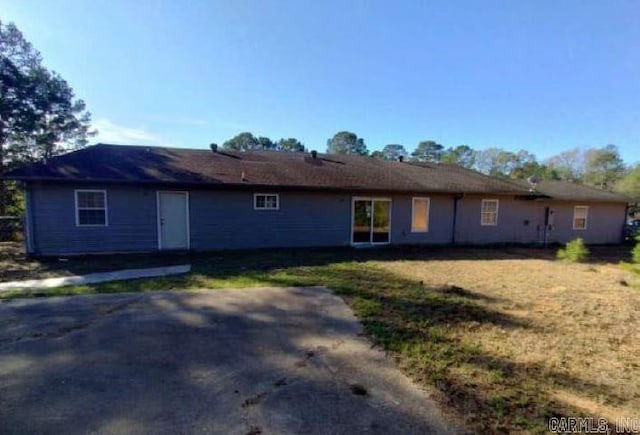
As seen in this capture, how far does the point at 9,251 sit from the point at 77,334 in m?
9.81

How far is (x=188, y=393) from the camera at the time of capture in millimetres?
2912

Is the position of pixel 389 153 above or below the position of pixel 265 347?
above

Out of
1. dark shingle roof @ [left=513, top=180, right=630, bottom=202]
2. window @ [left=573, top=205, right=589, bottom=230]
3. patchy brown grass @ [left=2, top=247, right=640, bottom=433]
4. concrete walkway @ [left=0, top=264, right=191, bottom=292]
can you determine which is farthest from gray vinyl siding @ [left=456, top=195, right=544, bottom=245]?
concrete walkway @ [left=0, top=264, right=191, bottom=292]

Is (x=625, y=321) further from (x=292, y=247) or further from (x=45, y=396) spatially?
(x=292, y=247)

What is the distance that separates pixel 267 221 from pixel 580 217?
1532 cm

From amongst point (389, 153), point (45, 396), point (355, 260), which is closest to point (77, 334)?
point (45, 396)

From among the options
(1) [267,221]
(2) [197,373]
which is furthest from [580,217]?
(2) [197,373]

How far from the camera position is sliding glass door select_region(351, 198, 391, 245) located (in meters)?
12.8

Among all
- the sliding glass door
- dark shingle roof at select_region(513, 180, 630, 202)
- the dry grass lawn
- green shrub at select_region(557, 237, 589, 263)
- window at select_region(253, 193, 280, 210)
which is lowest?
the dry grass lawn

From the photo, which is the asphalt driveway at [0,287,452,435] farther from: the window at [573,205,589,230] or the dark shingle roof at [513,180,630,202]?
the window at [573,205,589,230]

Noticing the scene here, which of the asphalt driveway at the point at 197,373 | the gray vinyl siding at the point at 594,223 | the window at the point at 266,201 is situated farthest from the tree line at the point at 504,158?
the asphalt driveway at the point at 197,373

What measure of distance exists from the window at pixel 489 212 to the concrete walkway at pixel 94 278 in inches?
475

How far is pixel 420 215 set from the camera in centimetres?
1346

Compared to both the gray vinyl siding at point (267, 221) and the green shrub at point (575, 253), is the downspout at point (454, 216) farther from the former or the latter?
Answer: the gray vinyl siding at point (267, 221)
